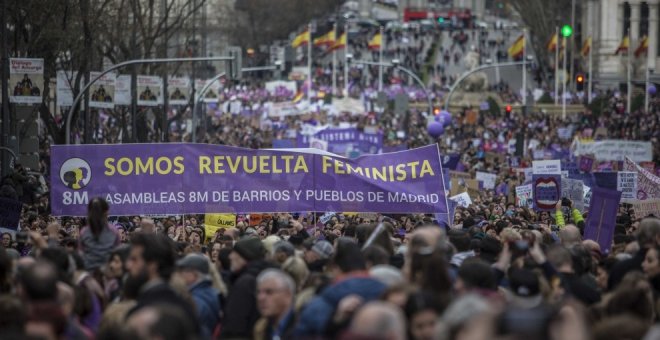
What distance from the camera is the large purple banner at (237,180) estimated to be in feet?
60.8

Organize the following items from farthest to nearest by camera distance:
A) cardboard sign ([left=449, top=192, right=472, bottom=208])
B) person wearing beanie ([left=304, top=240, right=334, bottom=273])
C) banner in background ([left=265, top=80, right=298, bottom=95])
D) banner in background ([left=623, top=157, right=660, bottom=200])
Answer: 1. banner in background ([left=265, top=80, right=298, bottom=95])
2. cardboard sign ([left=449, top=192, right=472, bottom=208])
3. banner in background ([left=623, top=157, right=660, bottom=200])
4. person wearing beanie ([left=304, top=240, right=334, bottom=273])

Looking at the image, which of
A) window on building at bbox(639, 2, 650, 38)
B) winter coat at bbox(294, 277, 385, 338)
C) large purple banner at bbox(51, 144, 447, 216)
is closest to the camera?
winter coat at bbox(294, 277, 385, 338)

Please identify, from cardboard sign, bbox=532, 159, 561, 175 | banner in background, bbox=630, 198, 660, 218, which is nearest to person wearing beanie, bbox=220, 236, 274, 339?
banner in background, bbox=630, 198, 660, 218

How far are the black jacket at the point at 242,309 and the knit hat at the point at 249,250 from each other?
0.65 metres

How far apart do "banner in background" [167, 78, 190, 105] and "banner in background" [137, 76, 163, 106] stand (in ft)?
15.2

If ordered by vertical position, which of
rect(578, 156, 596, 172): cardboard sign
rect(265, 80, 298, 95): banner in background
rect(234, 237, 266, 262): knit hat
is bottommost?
rect(234, 237, 266, 262): knit hat

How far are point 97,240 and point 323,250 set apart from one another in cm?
158

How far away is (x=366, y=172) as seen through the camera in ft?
61.9

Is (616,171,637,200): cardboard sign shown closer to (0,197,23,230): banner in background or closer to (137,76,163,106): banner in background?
(0,197,23,230): banner in background

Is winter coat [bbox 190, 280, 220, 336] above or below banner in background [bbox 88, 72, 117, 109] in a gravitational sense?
below

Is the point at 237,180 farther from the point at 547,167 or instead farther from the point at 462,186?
the point at 462,186

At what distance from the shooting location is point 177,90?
5322cm

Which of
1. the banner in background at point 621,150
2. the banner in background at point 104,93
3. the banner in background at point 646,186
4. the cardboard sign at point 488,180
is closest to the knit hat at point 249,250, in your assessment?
the banner in background at point 646,186

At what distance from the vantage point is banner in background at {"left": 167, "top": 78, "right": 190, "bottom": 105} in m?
52.9
